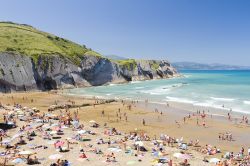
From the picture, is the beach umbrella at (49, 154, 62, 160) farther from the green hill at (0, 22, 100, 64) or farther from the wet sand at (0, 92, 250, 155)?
the green hill at (0, 22, 100, 64)

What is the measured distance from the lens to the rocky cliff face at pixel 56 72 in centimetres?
9262

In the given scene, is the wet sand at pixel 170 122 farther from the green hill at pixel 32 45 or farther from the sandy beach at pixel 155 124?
the green hill at pixel 32 45

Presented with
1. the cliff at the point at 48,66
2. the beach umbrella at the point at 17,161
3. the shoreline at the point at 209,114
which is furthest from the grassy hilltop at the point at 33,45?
the beach umbrella at the point at 17,161

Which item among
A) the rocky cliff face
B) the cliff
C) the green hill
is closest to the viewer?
the rocky cliff face

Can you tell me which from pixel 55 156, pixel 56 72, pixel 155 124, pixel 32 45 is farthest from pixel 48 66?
pixel 55 156

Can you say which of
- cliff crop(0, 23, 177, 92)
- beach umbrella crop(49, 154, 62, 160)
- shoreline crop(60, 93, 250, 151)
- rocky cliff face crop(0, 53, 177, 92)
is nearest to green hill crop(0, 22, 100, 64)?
cliff crop(0, 23, 177, 92)

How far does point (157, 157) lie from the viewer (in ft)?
97.6

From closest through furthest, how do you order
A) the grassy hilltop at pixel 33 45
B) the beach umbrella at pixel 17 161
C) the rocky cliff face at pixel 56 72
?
the beach umbrella at pixel 17 161 < the rocky cliff face at pixel 56 72 < the grassy hilltop at pixel 33 45

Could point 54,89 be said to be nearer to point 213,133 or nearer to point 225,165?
point 213,133

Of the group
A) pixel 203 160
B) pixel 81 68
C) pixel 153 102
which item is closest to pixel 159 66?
pixel 81 68

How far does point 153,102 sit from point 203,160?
43878 mm

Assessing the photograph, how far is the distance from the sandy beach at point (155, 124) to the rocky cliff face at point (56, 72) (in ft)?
62.7

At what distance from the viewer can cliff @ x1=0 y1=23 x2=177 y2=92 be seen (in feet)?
311

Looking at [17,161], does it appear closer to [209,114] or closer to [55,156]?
[55,156]
